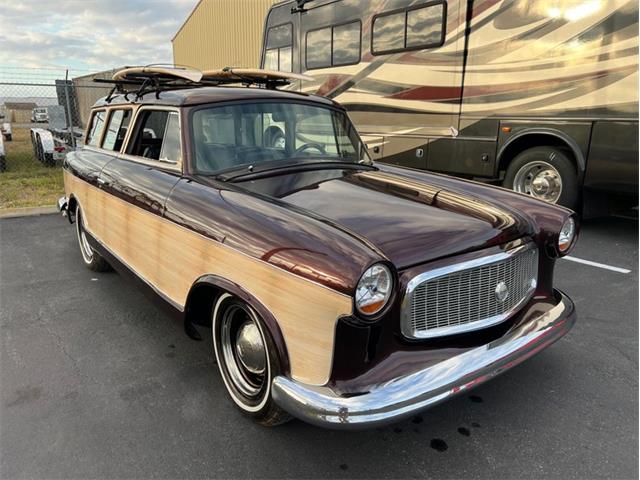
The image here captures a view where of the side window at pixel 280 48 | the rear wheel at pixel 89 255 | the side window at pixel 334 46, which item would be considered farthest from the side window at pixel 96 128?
the side window at pixel 280 48

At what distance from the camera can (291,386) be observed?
2096mm

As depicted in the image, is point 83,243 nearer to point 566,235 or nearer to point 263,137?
point 263,137

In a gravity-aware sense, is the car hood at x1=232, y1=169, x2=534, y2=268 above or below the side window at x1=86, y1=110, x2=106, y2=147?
below

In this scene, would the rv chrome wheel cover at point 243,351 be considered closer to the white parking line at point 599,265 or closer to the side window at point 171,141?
the side window at point 171,141

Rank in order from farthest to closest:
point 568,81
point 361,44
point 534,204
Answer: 1. point 361,44
2. point 568,81
3. point 534,204

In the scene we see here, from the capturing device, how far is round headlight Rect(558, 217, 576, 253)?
9.51 feet

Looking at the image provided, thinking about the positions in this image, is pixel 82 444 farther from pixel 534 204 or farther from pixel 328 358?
pixel 534 204

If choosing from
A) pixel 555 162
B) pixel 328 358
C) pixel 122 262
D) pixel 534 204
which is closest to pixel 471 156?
pixel 555 162

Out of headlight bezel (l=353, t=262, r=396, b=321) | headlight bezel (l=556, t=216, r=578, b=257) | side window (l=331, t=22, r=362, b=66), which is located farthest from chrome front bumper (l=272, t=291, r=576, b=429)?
side window (l=331, t=22, r=362, b=66)

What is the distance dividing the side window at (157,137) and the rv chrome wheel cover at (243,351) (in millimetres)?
1177

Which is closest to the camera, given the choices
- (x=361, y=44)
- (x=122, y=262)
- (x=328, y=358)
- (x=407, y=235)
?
(x=328, y=358)

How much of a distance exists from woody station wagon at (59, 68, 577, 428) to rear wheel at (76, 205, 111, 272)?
0.91 m

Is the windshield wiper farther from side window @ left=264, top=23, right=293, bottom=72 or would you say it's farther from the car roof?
side window @ left=264, top=23, right=293, bottom=72

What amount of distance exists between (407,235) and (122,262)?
2380 millimetres
